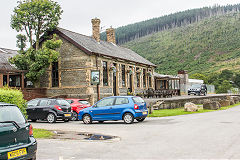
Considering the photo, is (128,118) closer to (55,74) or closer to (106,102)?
(106,102)

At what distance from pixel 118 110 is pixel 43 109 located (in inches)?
195

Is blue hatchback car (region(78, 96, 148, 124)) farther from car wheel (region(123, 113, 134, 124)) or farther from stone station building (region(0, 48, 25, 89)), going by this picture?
stone station building (region(0, 48, 25, 89))

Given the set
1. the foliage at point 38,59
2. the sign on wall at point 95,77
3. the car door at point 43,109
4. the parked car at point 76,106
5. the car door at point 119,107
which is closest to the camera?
the car door at point 119,107

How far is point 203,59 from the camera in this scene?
96312mm

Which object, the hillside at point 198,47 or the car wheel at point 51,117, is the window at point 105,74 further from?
the hillside at point 198,47

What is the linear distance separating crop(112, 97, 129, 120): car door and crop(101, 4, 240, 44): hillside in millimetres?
130591

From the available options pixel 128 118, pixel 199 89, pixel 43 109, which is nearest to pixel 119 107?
pixel 128 118

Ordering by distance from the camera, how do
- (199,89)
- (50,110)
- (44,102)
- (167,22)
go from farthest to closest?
(167,22), (199,89), (44,102), (50,110)

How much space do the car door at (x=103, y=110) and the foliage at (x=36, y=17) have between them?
14.9 m

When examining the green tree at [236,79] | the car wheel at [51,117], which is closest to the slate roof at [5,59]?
the car wheel at [51,117]

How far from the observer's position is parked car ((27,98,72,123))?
17.0 metres

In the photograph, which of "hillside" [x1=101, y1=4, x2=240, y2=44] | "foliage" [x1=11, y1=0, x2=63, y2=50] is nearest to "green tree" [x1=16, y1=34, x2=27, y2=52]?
"foliage" [x1=11, y1=0, x2=63, y2=50]

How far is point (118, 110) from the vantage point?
51.2 feet

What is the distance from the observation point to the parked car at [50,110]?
1699cm
